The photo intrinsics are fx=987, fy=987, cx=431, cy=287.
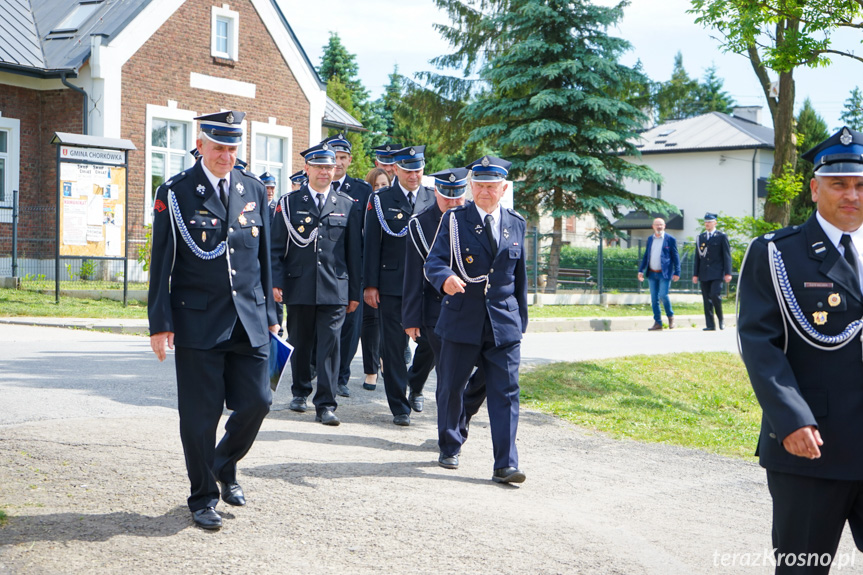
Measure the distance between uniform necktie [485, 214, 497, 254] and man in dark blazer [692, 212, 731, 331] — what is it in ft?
42.1

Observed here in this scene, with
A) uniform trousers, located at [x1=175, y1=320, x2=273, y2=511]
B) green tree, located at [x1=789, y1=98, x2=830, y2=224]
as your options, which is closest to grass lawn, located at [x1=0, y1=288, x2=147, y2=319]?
uniform trousers, located at [x1=175, y1=320, x2=273, y2=511]

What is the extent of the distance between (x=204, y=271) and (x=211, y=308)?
21 centimetres

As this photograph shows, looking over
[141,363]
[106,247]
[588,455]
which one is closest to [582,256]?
[106,247]

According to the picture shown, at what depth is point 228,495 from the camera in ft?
17.9

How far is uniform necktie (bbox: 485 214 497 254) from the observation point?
6.79 metres

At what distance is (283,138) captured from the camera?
28859 mm

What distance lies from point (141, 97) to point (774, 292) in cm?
2311

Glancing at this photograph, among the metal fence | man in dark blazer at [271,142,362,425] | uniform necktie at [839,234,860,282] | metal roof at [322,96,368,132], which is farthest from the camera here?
metal roof at [322,96,368,132]

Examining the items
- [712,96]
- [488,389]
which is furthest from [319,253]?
[712,96]

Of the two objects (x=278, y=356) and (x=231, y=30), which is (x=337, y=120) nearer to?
(x=231, y=30)

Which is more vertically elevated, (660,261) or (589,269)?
(660,261)

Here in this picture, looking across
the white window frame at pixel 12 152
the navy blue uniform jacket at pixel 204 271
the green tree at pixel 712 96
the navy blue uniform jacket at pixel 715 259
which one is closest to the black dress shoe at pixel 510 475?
the navy blue uniform jacket at pixel 204 271

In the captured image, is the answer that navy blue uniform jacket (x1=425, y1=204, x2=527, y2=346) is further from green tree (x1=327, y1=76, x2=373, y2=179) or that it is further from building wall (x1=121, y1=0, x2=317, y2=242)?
green tree (x1=327, y1=76, x2=373, y2=179)

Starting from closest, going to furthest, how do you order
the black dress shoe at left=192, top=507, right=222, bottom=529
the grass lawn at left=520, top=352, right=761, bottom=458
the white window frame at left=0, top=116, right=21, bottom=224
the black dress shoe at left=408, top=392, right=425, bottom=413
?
the black dress shoe at left=192, top=507, right=222, bottom=529, the black dress shoe at left=408, top=392, right=425, bottom=413, the grass lawn at left=520, top=352, right=761, bottom=458, the white window frame at left=0, top=116, right=21, bottom=224
